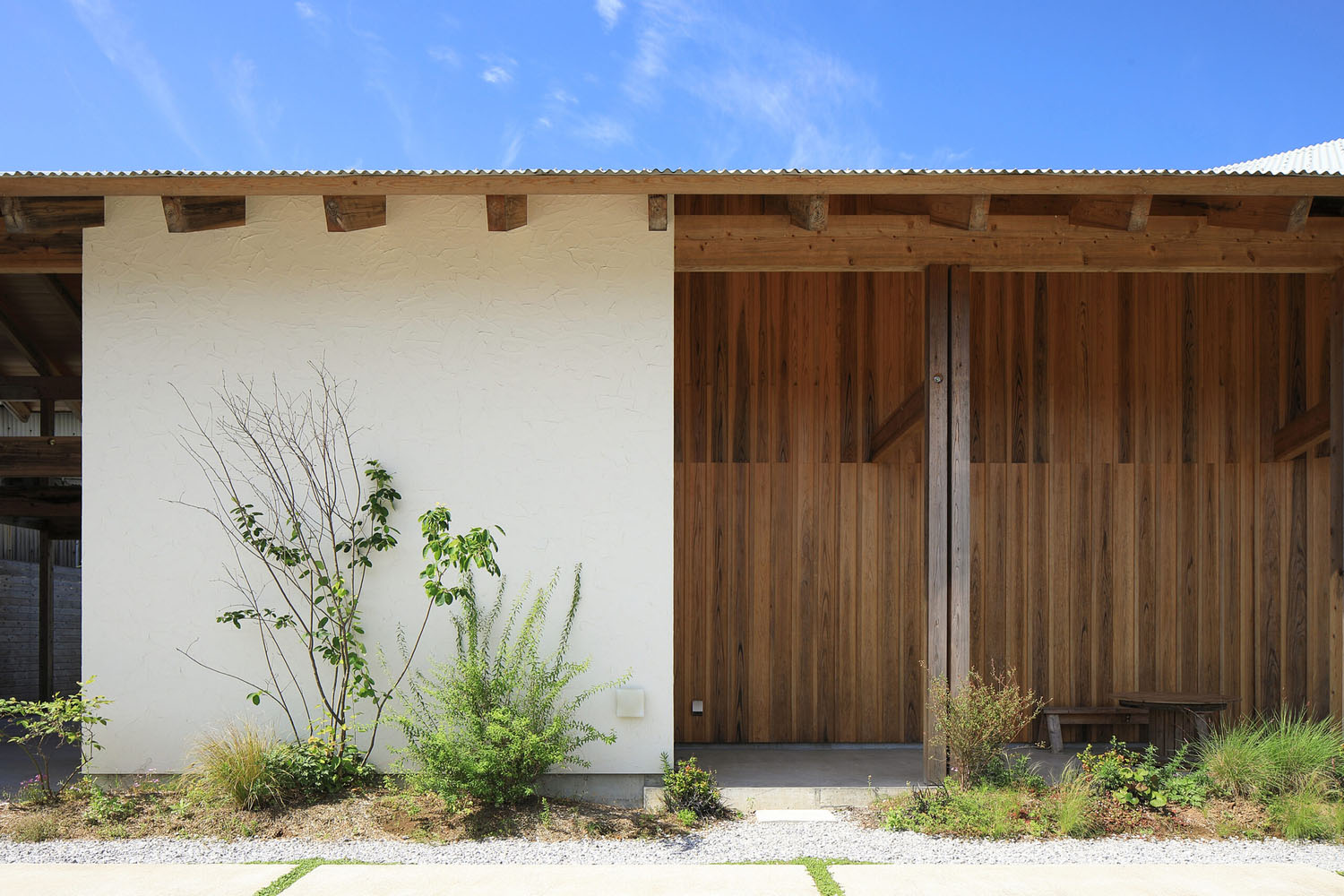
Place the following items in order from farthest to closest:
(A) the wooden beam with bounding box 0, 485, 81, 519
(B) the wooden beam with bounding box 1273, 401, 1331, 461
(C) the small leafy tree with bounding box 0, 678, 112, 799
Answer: (A) the wooden beam with bounding box 0, 485, 81, 519, (B) the wooden beam with bounding box 1273, 401, 1331, 461, (C) the small leafy tree with bounding box 0, 678, 112, 799

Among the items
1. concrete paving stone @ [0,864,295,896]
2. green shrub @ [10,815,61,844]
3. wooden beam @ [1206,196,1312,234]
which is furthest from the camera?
wooden beam @ [1206,196,1312,234]

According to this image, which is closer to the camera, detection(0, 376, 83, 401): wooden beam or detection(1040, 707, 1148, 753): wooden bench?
detection(1040, 707, 1148, 753): wooden bench

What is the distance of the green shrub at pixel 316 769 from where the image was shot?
202 inches

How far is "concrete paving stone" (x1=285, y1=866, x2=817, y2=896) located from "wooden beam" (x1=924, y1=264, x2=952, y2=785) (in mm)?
1371

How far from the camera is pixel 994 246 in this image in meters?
5.83

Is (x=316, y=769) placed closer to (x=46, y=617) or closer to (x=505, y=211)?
(x=505, y=211)

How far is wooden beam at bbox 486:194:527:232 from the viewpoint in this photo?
544cm

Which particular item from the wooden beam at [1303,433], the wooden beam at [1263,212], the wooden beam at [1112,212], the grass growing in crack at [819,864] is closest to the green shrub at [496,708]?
the grass growing in crack at [819,864]

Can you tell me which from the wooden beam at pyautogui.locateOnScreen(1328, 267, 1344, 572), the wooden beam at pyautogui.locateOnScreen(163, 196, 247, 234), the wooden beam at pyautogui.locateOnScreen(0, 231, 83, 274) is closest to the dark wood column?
the wooden beam at pyautogui.locateOnScreen(1328, 267, 1344, 572)

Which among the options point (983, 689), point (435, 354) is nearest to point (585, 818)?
point (983, 689)

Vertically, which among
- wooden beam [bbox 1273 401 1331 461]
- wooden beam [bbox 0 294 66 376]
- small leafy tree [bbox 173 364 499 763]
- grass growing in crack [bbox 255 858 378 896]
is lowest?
grass growing in crack [bbox 255 858 378 896]

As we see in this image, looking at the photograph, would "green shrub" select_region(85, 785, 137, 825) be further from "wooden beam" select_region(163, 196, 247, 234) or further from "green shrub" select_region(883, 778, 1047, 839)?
"green shrub" select_region(883, 778, 1047, 839)

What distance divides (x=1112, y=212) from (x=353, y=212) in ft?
13.5

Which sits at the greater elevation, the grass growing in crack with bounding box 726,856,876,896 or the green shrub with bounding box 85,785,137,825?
the green shrub with bounding box 85,785,137,825
